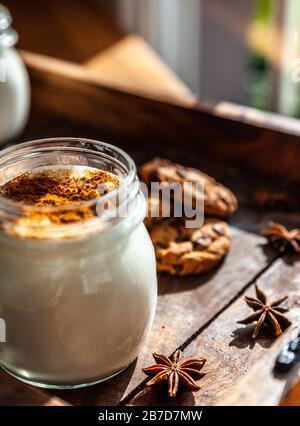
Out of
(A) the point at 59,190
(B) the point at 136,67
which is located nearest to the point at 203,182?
(A) the point at 59,190

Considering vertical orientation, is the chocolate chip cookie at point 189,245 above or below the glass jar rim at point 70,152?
below

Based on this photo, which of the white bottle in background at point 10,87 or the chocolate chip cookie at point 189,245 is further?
the white bottle in background at point 10,87

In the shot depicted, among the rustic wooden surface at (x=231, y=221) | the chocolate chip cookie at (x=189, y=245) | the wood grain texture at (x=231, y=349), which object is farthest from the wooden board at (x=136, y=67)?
the wood grain texture at (x=231, y=349)

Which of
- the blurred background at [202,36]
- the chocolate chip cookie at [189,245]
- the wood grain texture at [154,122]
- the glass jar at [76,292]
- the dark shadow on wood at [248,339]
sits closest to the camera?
the glass jar at [76,292]

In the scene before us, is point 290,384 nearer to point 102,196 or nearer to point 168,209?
point 102,196

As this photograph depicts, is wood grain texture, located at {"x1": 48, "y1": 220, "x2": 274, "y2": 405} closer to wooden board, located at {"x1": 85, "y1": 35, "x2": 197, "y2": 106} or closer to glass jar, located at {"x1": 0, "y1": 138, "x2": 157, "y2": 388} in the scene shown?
glass jar, located at {"x1": 0, "y1": 138, "x2": 157, "y2": 388}

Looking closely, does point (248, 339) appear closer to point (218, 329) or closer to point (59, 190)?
point (218, 329)

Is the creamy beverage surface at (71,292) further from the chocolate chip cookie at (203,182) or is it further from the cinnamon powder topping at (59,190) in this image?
the chocolate chip cookie at (203,182)

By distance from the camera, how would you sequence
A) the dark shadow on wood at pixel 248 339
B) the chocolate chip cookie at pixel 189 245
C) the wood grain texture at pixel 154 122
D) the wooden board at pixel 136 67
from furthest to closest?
the wooden board at pixel 136 67, the wood grain texture at pixel 154 122, the chocolate chip cookie at pixel 189 245, the dark shadow on wood at pixel 248 339
